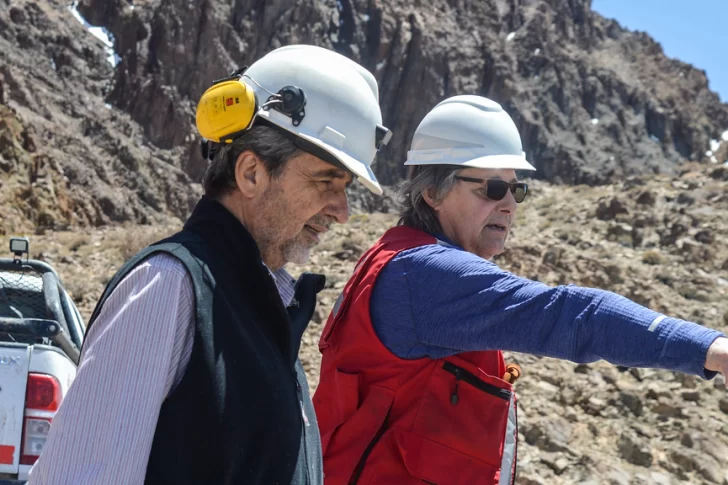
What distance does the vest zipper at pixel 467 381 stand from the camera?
6.92 ft

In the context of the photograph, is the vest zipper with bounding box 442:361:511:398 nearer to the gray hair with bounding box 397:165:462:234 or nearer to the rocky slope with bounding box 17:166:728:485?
the gray hair with bounding box 397:165:462:234

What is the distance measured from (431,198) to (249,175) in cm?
97

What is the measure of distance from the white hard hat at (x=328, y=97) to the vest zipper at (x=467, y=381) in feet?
1.78

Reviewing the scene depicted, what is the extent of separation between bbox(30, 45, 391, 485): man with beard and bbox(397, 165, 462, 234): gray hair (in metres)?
0.69

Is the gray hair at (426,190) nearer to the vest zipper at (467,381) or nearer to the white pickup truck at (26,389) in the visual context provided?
the vest zipper at (467,381)

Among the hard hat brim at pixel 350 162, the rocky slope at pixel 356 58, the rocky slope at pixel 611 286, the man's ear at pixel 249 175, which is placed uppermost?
the rocky slope at pixel 356 58

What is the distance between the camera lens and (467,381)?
2.12 m

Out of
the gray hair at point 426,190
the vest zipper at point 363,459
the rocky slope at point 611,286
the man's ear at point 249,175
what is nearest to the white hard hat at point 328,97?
the man's ear at point 249,175

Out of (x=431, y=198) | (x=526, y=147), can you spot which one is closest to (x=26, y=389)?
(x=431, y=198)

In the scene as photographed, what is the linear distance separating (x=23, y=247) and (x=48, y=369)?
1157 mm

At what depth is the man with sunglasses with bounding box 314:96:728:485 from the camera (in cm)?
176

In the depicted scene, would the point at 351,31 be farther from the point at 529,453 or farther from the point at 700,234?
the point at 529,453

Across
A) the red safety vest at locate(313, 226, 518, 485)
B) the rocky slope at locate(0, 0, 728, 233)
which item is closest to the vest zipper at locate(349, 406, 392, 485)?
the red safety vest at locate(313, 226, 518, 485)

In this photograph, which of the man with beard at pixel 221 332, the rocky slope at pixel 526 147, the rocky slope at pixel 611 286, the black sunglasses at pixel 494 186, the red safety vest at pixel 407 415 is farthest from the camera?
the rocky slope at pixel 526 147
